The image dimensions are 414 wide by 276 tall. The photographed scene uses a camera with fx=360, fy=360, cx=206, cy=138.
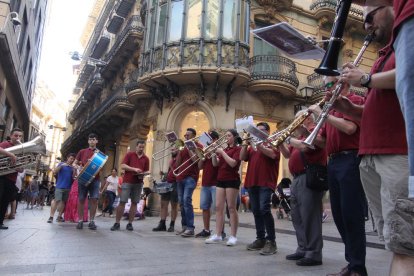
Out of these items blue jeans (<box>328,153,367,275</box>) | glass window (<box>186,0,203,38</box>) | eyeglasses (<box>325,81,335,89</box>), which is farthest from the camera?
glass window (<box>186,0,203,38</box>)

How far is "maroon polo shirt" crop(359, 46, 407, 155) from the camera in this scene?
85.8 inches

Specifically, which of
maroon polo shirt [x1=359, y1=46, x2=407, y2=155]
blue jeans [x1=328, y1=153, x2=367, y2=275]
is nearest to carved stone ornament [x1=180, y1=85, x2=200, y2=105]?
blue jeans [x1=328, y1=153, x2=367, y2=275]

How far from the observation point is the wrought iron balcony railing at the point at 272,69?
16172 mm

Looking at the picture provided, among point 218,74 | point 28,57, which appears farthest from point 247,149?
point 28,57

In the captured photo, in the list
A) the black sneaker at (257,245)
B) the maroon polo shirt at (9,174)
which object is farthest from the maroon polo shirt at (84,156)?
the black sneaker at (257,245)

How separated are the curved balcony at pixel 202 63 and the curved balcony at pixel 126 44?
15.5ft

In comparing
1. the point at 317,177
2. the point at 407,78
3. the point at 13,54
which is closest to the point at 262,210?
the point at 317,177

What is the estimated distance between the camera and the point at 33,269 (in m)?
3.78

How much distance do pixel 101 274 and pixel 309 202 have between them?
8.91 feet

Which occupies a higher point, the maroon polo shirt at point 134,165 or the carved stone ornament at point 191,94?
the carved stone ornament at point 191,94

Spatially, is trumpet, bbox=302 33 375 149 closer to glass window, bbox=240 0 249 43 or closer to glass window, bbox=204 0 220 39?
glass window, bbox=204 0 220 39

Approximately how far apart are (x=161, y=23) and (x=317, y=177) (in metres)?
13.9

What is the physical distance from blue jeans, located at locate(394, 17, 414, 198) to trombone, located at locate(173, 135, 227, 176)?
5.76 m

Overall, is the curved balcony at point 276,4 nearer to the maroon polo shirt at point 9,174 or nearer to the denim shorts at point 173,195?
the denim shorts at point 173,195
